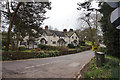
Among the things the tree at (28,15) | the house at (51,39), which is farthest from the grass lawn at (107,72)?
the house at (51,39)

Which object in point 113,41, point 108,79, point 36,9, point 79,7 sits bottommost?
point 108,79

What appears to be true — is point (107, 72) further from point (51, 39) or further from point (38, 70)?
point (51, 39)

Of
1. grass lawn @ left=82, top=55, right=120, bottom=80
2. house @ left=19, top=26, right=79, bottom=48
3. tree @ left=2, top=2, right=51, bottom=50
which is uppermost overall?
tree @ left=2, top=2, right=51, bottom=50

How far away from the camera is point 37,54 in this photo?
14.4 metres

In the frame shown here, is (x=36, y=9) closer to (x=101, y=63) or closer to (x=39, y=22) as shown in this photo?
(x=39, y=22)

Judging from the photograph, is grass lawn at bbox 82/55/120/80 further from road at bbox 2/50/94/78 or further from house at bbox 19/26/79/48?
house at bbox 19/26/79/48

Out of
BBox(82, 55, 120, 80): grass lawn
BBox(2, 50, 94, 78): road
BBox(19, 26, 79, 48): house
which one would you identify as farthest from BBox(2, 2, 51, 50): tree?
BBox(19, 26, 79, 48): house

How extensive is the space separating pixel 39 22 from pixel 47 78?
10.5 m

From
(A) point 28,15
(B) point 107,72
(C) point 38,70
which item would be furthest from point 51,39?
(B) point 107,72

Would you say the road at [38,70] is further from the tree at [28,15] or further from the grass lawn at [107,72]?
the tree at [28,15]

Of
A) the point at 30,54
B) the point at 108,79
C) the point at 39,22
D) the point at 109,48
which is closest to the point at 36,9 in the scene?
the point at 39,22

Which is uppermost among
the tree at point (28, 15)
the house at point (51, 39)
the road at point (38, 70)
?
the tree at point (28, 15)

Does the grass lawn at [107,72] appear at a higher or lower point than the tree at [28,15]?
lower

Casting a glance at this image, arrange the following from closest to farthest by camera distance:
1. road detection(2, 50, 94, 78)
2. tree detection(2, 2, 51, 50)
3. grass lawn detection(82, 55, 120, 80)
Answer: grass lawn detection(82, 55, 120, 80) < road detection(2, 50, 94, 78) < tree detection(2, 2, 51, 50)
